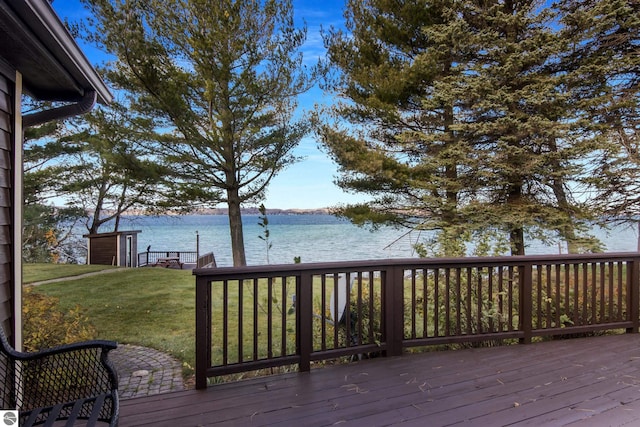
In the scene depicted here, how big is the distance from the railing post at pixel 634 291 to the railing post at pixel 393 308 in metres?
2.66

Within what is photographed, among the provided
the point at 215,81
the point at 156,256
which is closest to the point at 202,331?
the point at 215,81

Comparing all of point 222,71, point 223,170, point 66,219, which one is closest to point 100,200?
point 66,219

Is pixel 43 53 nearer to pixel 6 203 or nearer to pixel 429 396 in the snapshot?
pixel 6 203

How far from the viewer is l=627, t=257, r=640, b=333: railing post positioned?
3520mm

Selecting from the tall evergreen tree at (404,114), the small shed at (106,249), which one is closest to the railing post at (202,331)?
the tall evergreen tree at (404,114)

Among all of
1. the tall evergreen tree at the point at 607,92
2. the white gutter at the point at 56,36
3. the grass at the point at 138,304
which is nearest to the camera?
the white gutter at the point at 56,36

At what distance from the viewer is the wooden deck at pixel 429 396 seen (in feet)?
6.32

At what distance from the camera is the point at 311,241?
19688mm

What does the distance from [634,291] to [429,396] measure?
2968 mm

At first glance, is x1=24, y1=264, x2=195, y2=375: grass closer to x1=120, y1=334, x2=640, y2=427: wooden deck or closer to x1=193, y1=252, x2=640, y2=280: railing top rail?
x1=120, y1=334, x2=640, y2=427: wooden deck

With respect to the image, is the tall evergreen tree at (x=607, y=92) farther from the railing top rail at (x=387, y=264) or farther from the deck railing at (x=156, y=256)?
the deck railing at (x=156, y=256)

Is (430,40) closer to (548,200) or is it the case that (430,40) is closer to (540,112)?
(540,112)

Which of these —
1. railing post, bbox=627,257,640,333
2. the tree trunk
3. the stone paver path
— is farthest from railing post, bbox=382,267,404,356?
the tree trunk

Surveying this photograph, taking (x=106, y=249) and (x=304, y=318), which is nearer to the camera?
(x=304, y=318)
